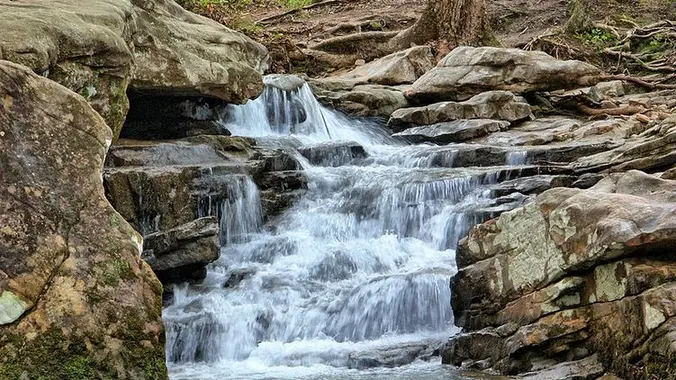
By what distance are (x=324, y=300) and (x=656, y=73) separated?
1273 cm

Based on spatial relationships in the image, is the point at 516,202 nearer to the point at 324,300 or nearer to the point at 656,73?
→ the point at 324,300

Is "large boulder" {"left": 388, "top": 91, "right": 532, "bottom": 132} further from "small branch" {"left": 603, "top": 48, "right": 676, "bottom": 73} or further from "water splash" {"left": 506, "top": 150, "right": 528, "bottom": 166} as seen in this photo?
"small branch" {"left": 603, "top": 48, "right": 676, "bottom": 73}

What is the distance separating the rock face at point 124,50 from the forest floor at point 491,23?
4.86 m

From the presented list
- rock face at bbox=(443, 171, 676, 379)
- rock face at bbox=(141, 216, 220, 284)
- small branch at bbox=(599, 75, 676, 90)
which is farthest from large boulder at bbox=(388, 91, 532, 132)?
rock face at bbox=(443, 171, 676, 379)

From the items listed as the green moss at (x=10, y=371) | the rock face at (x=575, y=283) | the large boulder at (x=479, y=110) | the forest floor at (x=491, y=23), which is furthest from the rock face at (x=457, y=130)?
the green moss at (x=10, y=371)

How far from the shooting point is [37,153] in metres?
4.93

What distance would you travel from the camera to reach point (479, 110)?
14.4 meters

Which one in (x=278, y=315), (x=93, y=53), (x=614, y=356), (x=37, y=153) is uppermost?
(x=93, y=53)

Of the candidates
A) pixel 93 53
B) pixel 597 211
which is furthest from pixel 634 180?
pixel 93 53

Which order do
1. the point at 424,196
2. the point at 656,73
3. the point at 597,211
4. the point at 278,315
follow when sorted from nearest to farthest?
the point at 597,211
the point at 278,315
the point at 424,196
the point at 656,73

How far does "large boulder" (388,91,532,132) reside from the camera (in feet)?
47.4

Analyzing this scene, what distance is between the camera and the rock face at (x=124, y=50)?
8.26m

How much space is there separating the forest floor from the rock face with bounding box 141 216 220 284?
9.76 m

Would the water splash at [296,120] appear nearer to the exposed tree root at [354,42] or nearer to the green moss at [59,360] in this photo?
the exposed tree root at [354,42]
